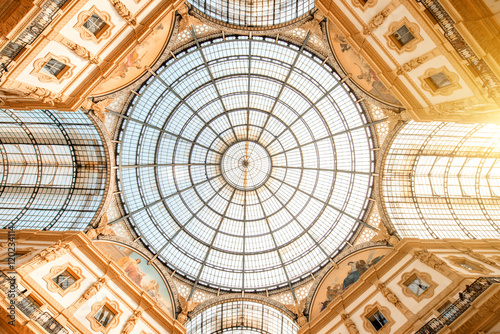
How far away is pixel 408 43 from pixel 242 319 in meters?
23.5

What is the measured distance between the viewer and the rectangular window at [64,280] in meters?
16.2

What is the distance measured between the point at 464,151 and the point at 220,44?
2141 cm

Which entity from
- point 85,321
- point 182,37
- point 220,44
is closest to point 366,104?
point 220,44

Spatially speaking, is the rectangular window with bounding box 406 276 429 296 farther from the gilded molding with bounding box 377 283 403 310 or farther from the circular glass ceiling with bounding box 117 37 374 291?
the circular glass ceiling with bounding box 117 37 374 291

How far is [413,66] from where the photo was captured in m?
13.7

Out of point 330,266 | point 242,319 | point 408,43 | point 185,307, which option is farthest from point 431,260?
point 185,307

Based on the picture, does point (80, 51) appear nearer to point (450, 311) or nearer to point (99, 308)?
point (99, 308)

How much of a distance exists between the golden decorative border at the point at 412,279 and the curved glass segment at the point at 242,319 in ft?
33.7

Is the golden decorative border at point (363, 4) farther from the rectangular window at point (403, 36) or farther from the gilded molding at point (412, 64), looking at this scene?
the gilded molding at point (412, 64)

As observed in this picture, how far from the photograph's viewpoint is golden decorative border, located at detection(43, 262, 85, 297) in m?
15.6

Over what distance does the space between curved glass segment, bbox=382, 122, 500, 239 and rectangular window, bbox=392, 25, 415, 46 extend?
809cm

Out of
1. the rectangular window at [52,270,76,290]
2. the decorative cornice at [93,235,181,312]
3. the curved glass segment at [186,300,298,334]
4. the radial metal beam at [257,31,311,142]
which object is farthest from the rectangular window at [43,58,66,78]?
the curved glass segment at [186,300,298,334]

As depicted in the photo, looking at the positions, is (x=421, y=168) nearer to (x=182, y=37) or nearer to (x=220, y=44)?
(x=220, y=44)

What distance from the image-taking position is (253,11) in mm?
19516
